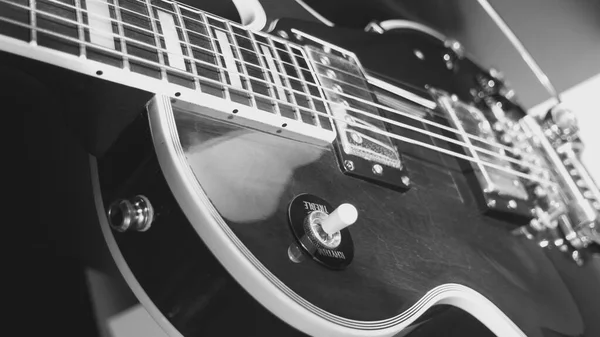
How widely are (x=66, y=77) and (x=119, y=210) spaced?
0.17 m

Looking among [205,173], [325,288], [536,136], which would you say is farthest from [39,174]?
[536,136]

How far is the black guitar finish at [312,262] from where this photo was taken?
56 cm

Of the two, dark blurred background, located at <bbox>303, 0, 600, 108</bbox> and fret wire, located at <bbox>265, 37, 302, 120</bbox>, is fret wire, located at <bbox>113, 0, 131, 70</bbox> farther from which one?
dark blurred background, located at <bbox>303, 0, 600, 108</bbox>

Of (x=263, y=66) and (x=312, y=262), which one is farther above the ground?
(x=263, y=66)

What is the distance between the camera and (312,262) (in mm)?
594

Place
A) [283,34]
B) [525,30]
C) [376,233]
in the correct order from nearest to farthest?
[376,233], [283,34], [525,30]

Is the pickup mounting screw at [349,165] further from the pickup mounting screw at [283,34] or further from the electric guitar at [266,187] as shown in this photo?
the pickup mounting screw at [283,34]

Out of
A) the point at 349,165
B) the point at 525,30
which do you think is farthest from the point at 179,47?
the point at 525,30

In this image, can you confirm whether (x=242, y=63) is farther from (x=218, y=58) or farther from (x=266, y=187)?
(x=266, y=187)

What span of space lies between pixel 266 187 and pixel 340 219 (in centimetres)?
9

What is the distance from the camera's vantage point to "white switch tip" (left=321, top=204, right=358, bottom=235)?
1.88 feet

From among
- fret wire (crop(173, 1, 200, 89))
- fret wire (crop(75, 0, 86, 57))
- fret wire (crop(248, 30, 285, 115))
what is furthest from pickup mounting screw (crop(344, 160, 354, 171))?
fret wire (crop(75, 0, 86, 57))

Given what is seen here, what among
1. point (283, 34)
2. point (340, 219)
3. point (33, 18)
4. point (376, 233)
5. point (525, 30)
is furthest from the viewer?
point (525, 30)

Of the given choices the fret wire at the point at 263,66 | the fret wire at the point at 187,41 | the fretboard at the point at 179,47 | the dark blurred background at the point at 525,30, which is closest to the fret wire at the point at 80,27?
the fretboard at the point at 179,47
